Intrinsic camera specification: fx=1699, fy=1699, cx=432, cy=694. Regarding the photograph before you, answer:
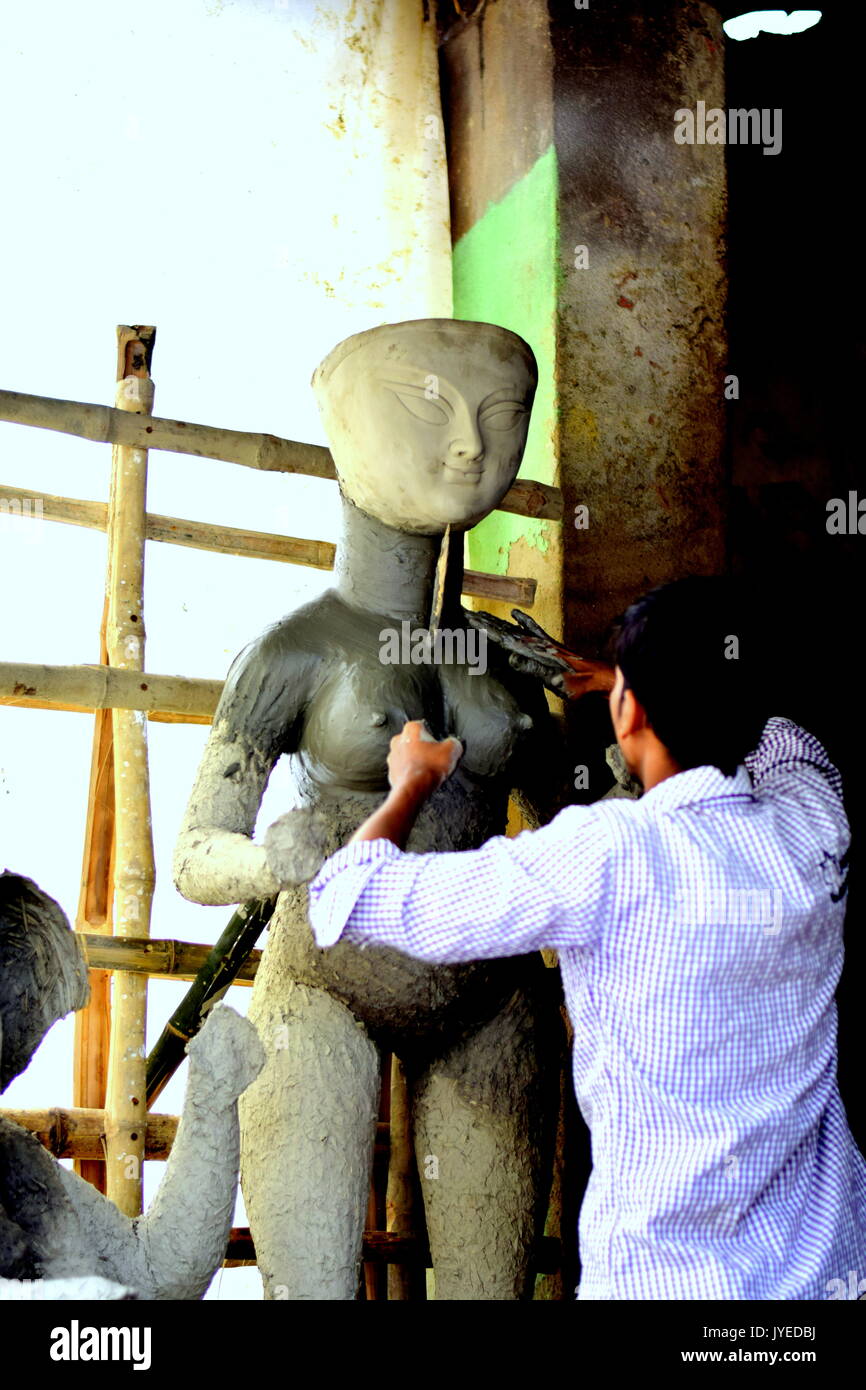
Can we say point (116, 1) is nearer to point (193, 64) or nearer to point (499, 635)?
point (193, 64)

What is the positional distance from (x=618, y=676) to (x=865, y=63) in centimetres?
377

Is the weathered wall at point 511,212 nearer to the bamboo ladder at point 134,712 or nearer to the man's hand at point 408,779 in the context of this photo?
the bamboo ladder at point 134,712

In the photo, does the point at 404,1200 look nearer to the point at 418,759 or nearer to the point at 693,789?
the point at 418,759

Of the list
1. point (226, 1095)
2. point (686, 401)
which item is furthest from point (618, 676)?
point (686, 401)

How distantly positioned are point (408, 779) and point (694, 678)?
1.40 feet

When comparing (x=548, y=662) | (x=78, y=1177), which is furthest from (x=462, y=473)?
(x=78, y=1177)

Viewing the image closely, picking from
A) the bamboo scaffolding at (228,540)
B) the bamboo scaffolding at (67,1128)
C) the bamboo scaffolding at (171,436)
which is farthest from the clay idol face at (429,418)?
the bamboo scaffolding at (67,1128)

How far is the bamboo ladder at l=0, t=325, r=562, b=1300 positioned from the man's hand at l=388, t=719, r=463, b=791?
0.94 m

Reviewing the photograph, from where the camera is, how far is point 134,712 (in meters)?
3.39

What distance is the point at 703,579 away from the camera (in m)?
2.28

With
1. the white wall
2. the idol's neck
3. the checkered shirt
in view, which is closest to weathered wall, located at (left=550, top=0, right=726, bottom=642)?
the white wall

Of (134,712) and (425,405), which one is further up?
(425,405)

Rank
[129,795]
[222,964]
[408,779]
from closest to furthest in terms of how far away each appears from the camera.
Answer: [408,779] < [222,964] < [129,795]

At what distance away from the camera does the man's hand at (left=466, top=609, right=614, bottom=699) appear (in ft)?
10.0
